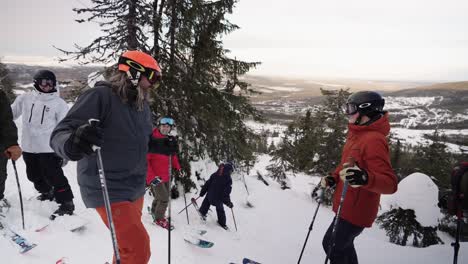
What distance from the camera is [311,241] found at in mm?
8258

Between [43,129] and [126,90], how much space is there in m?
3.55

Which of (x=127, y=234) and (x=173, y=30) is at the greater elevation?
(x=173, y=30)

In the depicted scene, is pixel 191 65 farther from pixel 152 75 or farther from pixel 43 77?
pixel 152 75

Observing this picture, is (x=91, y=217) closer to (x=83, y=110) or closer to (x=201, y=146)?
(x=83, y=110)

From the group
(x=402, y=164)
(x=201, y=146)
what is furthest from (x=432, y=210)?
(x=402, y=164)

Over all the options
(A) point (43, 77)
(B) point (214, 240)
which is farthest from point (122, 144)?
(B) point (214, 240)

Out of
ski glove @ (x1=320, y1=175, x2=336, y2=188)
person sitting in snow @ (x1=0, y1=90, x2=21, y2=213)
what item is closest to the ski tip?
person sitting in snow @ (x1=0, y1=90, x2=21, y2=213)

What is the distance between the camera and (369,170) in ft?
10.7

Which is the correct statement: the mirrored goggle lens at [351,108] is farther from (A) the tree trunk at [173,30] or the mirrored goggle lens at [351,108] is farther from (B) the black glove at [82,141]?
(A) the tree trunk at [173,30]

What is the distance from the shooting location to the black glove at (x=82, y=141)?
2.06 meters

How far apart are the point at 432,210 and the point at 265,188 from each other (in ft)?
26.3

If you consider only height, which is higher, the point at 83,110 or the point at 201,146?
the point at 83,110

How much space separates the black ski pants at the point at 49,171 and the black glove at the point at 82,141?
386cm

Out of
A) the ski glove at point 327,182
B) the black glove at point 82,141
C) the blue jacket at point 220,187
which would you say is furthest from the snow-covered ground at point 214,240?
the black glove at point 82,141
